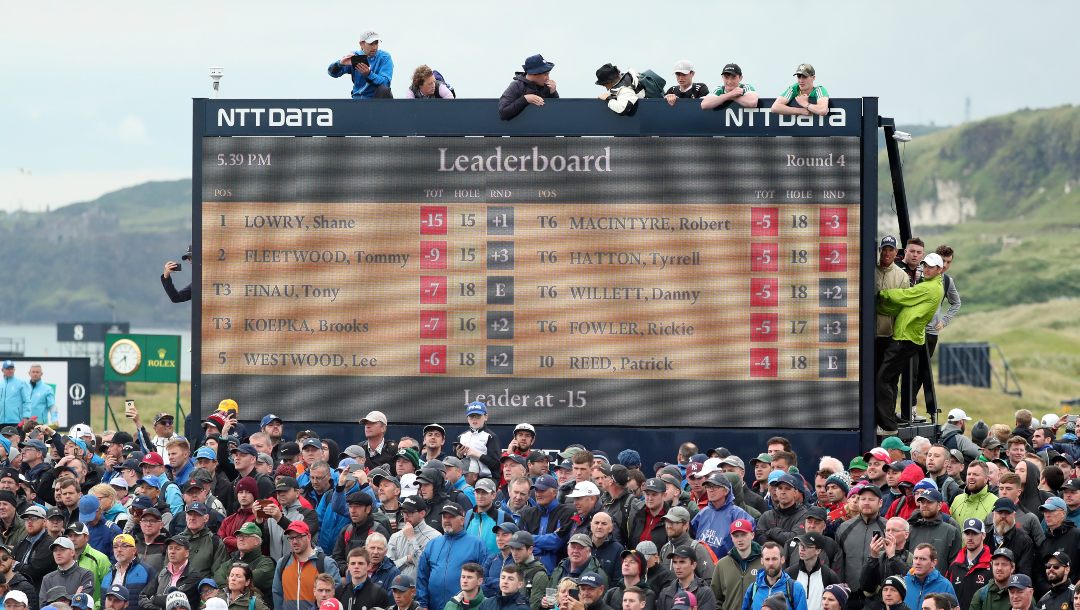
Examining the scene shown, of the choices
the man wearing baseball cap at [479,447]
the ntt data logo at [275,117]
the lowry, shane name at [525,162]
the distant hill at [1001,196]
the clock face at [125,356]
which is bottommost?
the man wearing baseball cap at [479,447]

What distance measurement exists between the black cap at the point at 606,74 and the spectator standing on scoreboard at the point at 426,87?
6.04 feet

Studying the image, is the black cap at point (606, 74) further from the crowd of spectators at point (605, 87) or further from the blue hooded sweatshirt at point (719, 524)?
the blue hooded sweatshirt at point (719, 524)

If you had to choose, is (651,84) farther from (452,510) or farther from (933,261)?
(452,510)

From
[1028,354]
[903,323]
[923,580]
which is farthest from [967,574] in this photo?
[1028,354]

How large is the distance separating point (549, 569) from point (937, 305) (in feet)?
22.9

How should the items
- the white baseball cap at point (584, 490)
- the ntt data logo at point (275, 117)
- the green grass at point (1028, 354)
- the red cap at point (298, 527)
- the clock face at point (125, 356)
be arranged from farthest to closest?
1. the green grass at point (1028, 354)
2. the clock face at point (125, 356)
3. the ntt data logo at point (275, 117)
4. the white baseball cap at point (584, 490)
5. the red cap at point (298, 527)

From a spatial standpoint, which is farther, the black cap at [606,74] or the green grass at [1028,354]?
the green grass at [1028,354]

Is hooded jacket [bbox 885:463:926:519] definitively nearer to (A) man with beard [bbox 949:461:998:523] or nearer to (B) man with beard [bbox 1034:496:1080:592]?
(A) man with beard [bbox 949:461:998:523]

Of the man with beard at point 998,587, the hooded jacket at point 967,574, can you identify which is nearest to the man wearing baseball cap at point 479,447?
the hooded jacket at point 967,574

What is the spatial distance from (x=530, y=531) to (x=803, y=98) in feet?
21.6

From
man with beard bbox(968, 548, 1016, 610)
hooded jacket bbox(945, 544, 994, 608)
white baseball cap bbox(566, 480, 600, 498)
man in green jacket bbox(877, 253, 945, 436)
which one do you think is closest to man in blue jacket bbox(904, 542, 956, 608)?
man with beard bbox(968, 548, 1016, 610)

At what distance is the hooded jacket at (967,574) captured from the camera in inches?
619

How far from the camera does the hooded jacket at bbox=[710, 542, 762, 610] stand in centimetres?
1566

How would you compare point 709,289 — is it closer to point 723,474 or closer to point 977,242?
point 723,474
